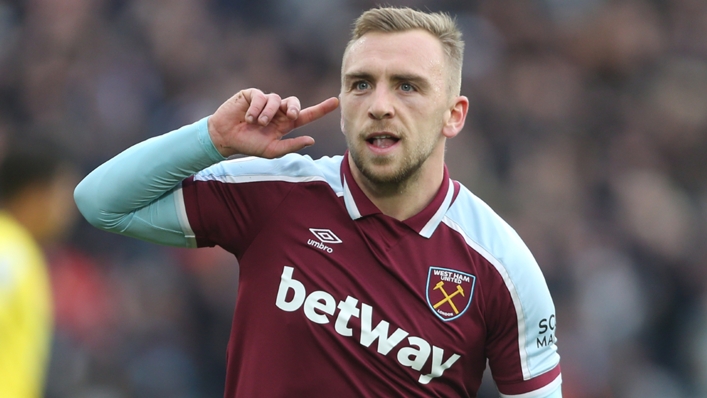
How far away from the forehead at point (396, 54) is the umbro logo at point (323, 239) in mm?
560

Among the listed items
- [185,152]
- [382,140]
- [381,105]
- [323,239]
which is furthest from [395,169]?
[185,152]

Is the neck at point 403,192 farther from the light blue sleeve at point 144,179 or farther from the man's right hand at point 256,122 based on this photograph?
the light blue sleeve at point 144,179

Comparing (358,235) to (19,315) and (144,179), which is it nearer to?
(144,179)

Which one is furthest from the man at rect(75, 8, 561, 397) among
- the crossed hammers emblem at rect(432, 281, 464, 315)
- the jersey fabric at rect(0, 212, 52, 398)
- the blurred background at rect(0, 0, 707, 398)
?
the blurred background at rect(0, 0, 707, 398)

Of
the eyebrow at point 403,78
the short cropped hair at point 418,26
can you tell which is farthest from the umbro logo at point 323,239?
the short cropped hair at point 418,26

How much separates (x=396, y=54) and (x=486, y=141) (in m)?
4.66

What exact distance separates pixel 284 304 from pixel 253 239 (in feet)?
0.83

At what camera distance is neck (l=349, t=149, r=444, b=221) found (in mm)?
3213

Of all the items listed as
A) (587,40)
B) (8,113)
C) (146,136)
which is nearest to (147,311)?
(146,136)

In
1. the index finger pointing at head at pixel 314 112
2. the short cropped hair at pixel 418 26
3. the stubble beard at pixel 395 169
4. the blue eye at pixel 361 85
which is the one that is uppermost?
the short cropped hair at pixel 418 26

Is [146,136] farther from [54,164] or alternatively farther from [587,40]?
[587,40]

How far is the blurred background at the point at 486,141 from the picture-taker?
622cm

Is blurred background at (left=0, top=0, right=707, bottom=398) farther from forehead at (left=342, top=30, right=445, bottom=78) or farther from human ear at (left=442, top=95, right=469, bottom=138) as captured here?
forehead at (left=342, top=30, right=445, bottom=78)

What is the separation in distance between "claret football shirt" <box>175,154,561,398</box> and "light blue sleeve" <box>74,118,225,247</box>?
11cm
